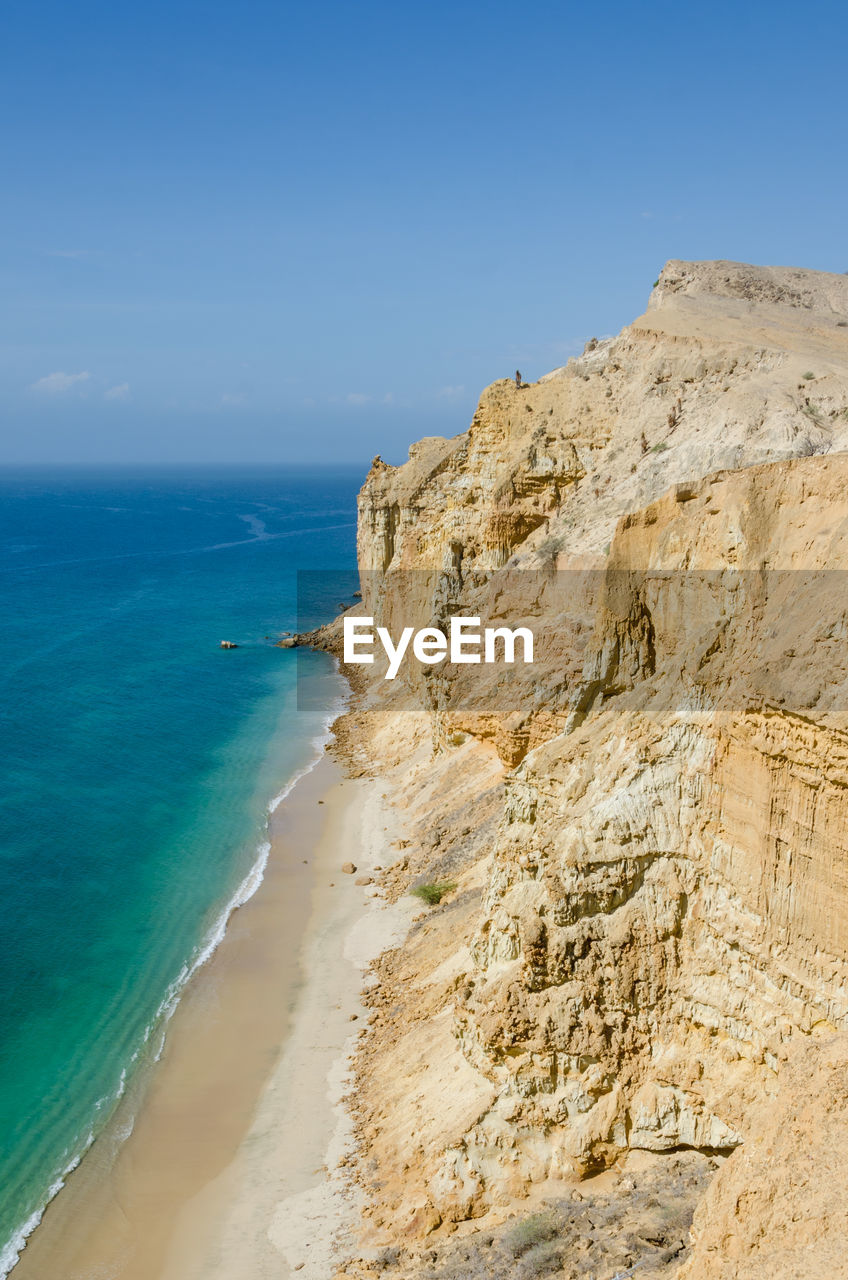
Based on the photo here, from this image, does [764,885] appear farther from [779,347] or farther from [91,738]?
[91,738]

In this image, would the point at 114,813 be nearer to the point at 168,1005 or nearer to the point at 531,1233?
the point at 168,1005

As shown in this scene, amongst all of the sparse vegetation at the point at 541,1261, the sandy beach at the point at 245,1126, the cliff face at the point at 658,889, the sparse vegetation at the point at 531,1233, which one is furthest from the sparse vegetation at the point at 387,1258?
the sparse vegetation at the point at 541,1261

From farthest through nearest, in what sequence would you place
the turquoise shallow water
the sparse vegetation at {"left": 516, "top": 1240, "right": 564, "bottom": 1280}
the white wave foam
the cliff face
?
1. the turquoise shallow water
2. the white wave foam
3. the sparse vegetation at {"left": 516, "top": 1240, "right": 564, "bottom": 1280}
4. the cliff face

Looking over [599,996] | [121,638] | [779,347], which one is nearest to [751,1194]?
[599,996]

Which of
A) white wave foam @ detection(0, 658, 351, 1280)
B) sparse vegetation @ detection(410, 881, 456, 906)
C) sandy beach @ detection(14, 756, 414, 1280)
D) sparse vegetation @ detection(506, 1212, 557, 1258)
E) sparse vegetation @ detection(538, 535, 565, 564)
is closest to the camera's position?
sparse vegetation @ detection(506, 1212, 557, 1258)

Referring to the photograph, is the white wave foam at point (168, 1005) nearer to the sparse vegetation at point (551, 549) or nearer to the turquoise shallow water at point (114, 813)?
the turquoise shallow water at point (114, 813)

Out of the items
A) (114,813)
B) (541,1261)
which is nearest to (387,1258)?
(541,1261)

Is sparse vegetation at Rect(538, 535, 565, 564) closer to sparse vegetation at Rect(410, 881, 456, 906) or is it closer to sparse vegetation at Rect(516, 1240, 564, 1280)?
sparse vegetation at Rect(410, 881, 456, 906)

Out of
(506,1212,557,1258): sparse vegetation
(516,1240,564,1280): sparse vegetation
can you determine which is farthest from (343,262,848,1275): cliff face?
(516,1240,564,1280): sparse vegetation
